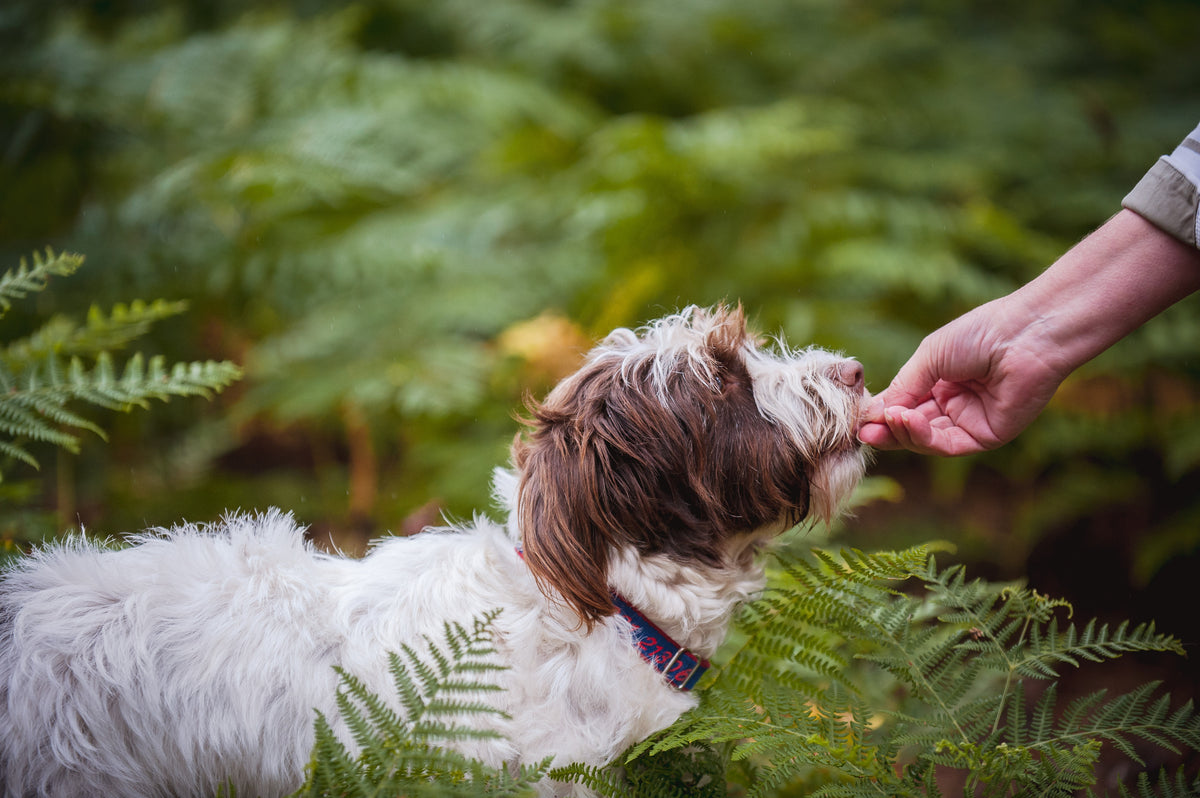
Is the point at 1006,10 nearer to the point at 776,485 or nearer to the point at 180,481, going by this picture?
the point at 776,485

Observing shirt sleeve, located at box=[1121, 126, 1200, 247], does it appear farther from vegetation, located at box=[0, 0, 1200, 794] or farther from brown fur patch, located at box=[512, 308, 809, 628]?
vegetation, located at box=[0, 0, 1200, 794]

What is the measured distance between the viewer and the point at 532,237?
6695 mm

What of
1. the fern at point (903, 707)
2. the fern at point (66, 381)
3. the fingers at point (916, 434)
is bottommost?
the fern at point (903, 707)

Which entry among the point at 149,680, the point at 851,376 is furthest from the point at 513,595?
the point at 851,376

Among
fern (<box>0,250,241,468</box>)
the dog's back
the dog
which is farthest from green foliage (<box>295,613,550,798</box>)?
fern (<box>0,250,241,468</box>)

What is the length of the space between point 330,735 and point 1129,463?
612 cm

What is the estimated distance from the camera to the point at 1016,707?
2.50 metres

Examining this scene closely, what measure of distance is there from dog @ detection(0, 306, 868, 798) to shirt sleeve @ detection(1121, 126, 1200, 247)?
1.08 meters

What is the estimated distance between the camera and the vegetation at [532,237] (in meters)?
5.22

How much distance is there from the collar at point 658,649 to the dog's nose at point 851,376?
1226 mm

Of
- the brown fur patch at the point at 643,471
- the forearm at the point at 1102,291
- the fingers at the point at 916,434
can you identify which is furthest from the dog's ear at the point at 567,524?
the forearm at the point at 1102,291

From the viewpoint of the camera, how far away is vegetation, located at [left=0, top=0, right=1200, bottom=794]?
5.22 metres

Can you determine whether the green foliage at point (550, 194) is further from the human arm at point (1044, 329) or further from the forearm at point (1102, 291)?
the forearm at point (1102, 291)

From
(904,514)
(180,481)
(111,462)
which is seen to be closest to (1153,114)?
(904,514)
